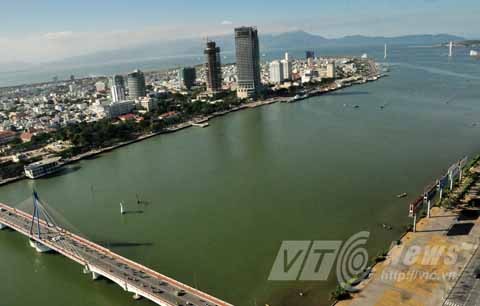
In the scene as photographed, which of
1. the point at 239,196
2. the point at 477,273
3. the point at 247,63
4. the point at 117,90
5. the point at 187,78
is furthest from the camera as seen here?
the point at 187,78

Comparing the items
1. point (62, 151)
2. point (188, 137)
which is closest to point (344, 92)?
point (188, 137)

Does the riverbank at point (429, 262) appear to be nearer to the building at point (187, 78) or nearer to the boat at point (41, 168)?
the boat at point (41, 168)

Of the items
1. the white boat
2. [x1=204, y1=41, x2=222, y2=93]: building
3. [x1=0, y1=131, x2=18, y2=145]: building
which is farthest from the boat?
[x1=204, y1=41, x2=222, y2=93]: building

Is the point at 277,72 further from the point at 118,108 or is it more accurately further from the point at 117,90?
the point at 118,108

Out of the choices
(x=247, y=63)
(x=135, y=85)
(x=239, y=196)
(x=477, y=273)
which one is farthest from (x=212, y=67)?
(x=477, y=273)

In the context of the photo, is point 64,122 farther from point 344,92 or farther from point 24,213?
point 344,92

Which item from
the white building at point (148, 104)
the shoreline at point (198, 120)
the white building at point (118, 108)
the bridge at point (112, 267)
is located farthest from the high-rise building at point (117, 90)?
the bridge at point (112, 267)
